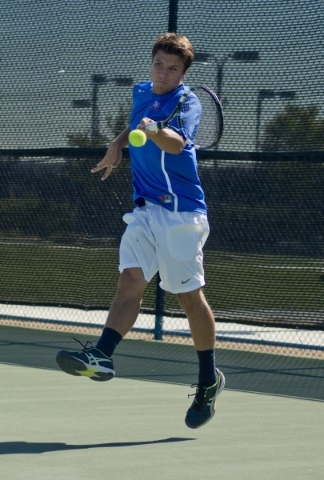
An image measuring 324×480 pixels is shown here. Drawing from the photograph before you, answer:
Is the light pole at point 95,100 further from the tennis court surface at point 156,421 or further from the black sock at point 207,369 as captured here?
the black sock at point 207,369

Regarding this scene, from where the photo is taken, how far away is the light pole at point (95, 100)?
771cm

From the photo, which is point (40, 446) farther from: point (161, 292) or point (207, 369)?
point (161, 292)

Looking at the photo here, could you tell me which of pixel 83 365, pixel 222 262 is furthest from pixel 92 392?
pixel 222 262

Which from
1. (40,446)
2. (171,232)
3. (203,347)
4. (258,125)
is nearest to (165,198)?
(171,232)

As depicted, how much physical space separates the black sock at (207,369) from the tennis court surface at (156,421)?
0.71 ft

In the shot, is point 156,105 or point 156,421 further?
point 156,421

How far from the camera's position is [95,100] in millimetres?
7777

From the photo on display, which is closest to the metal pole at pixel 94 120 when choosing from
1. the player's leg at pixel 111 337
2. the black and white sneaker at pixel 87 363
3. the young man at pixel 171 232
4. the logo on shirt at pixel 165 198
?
the young man at pixel 171 232

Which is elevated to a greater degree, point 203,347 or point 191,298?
point 191,298

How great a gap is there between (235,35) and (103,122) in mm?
1250

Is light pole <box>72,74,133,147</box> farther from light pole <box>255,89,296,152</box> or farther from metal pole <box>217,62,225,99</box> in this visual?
light pole <box>255,89,296,152</box>

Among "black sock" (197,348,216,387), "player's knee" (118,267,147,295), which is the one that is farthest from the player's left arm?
"black sock" (197,348,216,387)

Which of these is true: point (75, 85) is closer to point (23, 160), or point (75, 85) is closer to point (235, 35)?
point (23, 160)

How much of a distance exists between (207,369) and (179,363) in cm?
229
